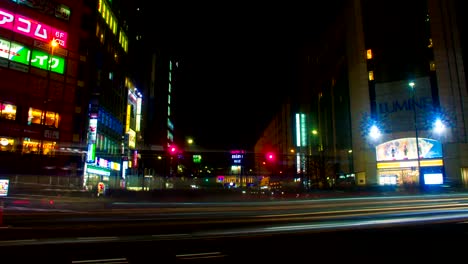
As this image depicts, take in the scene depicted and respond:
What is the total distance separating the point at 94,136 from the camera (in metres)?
48.7

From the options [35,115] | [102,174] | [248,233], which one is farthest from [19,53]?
[248,233]

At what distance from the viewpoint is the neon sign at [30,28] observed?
140 feet

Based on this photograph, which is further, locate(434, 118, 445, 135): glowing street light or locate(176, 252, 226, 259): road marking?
locate(434, 118, 445, 135): glowing street light

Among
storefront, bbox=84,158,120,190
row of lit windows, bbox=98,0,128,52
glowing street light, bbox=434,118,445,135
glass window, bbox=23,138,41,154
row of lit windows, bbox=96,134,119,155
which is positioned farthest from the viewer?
row of lit windows, bbox=98,0,128,52

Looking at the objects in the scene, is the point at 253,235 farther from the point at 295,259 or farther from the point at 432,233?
the point at 432,233

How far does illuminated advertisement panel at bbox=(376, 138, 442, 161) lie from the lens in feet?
185

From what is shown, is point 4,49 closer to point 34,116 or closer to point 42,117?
point 34,116

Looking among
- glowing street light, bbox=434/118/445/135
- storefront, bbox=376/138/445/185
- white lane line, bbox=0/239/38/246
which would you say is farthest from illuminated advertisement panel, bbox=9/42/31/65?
glowing street light, bbox=434/118/445/135

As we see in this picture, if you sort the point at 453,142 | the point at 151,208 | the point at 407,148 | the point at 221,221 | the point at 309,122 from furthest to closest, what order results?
the point at 309,122
the point at 407,148
the point at 453,142
the point at 151,208
the point at 221,221

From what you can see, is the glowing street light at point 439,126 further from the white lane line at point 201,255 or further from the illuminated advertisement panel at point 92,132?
the white lane line at point 201,255

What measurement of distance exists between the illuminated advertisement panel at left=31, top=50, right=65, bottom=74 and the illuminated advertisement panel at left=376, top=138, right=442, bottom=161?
162ft

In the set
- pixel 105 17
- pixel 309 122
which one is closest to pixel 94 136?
pixel 105 17

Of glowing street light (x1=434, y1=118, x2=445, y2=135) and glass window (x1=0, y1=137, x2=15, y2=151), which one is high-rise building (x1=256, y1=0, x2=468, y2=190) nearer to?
glowing street light (x1=434, y1=118, x2=445, y2=135)

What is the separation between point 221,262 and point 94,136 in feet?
142
